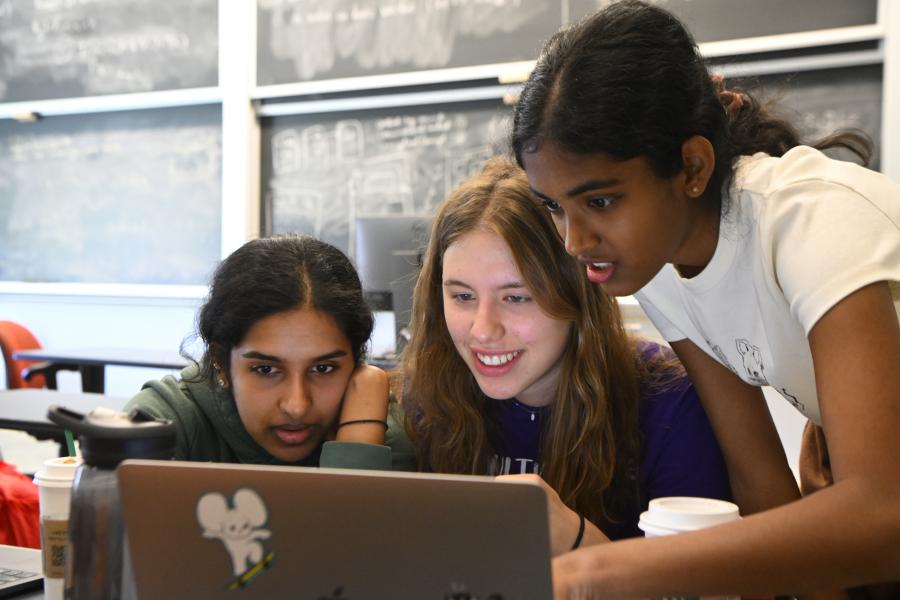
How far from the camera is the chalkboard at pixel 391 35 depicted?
11.4ft

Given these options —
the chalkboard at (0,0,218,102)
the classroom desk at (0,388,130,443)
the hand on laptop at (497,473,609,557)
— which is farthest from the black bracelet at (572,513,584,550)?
the chalkboard at (0,0,218,102)

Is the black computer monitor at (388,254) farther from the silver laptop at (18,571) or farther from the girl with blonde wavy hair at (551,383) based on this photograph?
the silver laptop at (18,571)

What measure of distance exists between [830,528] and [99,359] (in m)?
2.88

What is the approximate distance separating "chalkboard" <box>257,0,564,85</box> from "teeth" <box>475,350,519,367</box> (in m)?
2.31

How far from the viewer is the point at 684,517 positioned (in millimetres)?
713

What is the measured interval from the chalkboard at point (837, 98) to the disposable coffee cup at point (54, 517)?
2.70m

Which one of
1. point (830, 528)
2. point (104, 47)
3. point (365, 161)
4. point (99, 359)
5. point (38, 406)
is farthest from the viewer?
point (104, 47)

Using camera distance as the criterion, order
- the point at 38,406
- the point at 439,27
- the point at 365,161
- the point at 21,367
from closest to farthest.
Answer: the point at 38,406 → the point at 439,27 → the point at 21,367 → the point at 365,161

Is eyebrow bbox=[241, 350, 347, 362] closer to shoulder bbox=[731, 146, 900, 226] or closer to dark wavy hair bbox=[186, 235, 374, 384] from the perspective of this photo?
dark wavy hair bbox=[186, 235, 374, 384]

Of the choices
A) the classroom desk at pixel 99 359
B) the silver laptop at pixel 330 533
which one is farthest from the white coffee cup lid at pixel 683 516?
the classroom desk at pixel 99 359

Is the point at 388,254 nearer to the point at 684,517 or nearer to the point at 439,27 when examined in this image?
the point at 439,27

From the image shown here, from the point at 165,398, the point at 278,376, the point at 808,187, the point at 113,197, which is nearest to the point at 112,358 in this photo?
the point at 113,197

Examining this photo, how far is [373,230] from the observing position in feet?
8.65

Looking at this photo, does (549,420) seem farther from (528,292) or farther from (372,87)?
(372,87)
